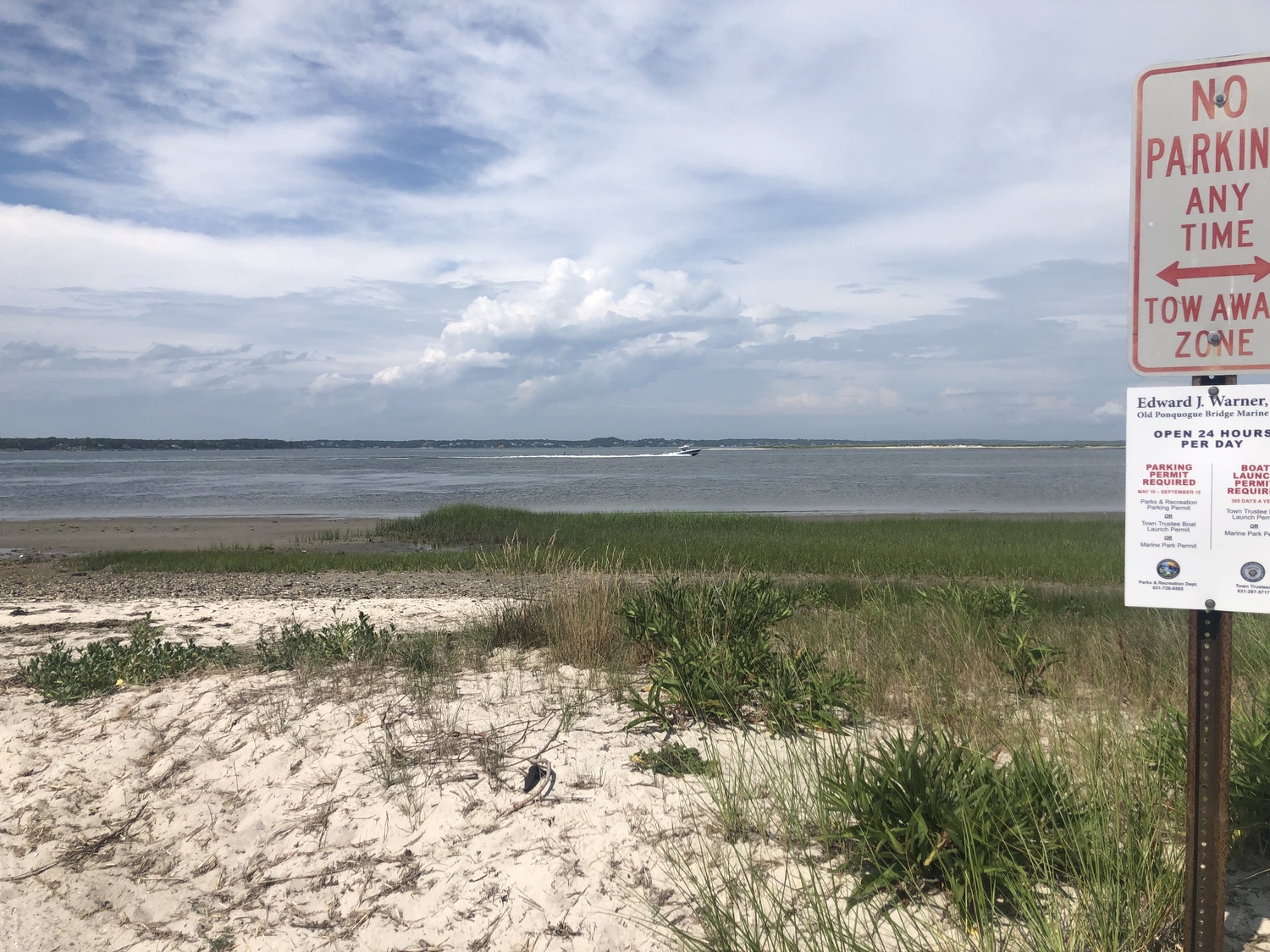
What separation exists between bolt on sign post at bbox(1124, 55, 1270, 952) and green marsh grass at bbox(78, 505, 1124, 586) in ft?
30.5

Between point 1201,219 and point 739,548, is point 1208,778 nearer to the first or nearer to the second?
point 1201,219

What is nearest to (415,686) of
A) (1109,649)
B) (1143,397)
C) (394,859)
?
(394,859)

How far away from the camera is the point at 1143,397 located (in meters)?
2.83

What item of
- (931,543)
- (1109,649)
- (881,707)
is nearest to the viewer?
(881,707)

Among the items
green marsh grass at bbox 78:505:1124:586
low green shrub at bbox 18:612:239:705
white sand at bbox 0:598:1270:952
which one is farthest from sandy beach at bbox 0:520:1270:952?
green marsh grass at bbox 78:505:1124:586

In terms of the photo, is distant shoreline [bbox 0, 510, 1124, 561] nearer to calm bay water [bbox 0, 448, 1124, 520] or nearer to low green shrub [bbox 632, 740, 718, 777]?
calm bay water [bbox 0, 448, 1124, 520]

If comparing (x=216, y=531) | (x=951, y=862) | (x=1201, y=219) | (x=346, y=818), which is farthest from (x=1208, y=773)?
(x=216, y=531)

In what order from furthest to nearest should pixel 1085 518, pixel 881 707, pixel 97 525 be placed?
pixel 97 525 < pixel 1085 518 < pixel 881 707

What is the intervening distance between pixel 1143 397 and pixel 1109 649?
4.56 metres

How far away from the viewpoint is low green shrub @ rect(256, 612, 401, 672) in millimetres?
6891

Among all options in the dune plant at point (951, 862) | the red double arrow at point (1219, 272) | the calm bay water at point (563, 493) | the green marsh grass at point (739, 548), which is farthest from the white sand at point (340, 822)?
the calm bay water at point (563, 493)

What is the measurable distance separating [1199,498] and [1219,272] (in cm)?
73

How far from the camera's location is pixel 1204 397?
9.09 ft

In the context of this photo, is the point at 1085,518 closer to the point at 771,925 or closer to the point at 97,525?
the point at 771,925
